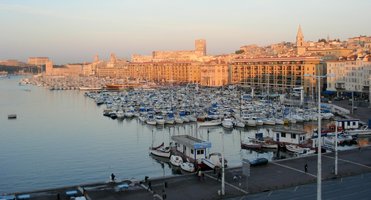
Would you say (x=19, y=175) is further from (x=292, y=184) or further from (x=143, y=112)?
(x=143, y=112)

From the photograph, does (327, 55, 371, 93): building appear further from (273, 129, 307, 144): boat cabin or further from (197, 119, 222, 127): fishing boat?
(273, 129, 307, 144): boat cabin

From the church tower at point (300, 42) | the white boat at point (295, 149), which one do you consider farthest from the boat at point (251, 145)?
the church tower at point (300, 42)

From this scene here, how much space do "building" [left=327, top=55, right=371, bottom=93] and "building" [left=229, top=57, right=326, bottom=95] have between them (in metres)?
1.34

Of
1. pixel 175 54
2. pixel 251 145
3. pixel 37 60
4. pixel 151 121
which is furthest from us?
pixel 37 60

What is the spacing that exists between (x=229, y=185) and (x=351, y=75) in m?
28.2

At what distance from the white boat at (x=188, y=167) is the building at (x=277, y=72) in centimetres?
2499

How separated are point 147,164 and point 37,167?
3929 mm

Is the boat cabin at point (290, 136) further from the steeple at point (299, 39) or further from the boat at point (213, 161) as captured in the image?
the steeple at point (299, 39)

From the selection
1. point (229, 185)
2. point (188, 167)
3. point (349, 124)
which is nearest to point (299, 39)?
point (349, 124)

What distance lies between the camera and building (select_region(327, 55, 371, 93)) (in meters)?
34.8

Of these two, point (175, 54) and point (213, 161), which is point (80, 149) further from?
point (175, 54)

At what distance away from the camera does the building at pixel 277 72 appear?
4188 cm

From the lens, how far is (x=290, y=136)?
61.5ft

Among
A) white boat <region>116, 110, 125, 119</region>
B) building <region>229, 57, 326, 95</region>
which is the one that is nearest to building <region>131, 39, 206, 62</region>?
building <region>229, 57, 326, 95</region>
